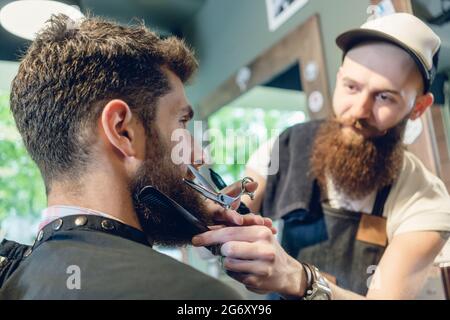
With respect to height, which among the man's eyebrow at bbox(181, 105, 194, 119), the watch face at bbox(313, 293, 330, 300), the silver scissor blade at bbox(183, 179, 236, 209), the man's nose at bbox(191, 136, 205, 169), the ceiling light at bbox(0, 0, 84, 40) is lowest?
the watch face at bbox(313, 293, 330, 300)

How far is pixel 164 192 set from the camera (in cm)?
86

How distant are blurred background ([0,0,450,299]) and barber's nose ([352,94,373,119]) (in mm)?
144

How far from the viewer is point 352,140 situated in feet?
3.74

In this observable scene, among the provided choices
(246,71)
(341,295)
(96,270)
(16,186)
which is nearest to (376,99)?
(341,295)

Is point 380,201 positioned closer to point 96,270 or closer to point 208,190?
point 208,190

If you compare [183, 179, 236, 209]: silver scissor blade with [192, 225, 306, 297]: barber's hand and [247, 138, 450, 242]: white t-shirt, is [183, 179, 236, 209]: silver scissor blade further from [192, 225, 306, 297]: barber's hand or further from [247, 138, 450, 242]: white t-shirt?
[247, 138, 450, 242]: white t-shirt

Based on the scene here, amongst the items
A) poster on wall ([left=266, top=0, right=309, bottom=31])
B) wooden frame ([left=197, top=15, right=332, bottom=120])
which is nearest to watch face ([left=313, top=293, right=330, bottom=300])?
wooden frame ([left=197, top=15, right=332, bottom=120])

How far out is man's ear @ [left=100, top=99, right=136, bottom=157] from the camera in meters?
0.80

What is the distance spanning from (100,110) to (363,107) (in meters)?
0.62

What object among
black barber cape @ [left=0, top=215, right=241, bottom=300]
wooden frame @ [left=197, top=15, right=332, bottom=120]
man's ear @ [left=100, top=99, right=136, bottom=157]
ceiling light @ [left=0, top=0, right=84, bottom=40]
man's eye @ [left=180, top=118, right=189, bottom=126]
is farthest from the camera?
wooden frame @ [left=197, top=15, right=332, bottom=120]

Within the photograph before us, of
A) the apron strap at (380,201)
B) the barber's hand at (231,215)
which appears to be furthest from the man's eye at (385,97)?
the barber's hand at (231,215)
